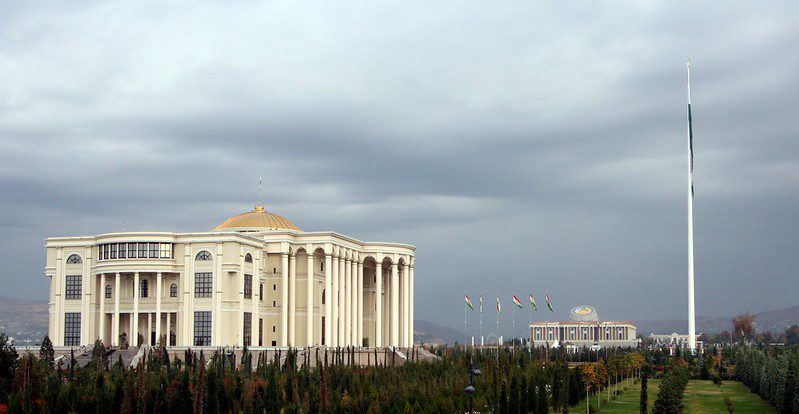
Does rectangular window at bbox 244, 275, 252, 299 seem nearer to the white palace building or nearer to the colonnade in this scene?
the white palace building

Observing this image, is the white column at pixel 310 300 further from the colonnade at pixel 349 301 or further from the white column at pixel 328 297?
the white column at pixel 328 297

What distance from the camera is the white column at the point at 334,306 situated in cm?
8121

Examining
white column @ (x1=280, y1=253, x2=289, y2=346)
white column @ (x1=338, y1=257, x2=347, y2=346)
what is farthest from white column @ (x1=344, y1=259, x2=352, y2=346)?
white column @ (x1=280, y1=253, x2=289, y2=346)

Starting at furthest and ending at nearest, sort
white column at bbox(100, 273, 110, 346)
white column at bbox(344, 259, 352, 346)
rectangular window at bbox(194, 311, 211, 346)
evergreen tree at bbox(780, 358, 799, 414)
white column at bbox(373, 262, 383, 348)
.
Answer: white column at bbox(373, 262, 383, 348) → white column at bbox(344, 259, 352, 346) → white column at bbox(100, 273, 110, 346) → rectangular window at bbox(194, 311, 211, 346) → evergreen tree at bbox(780, 358, 799, 414)

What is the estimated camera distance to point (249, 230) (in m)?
85.1

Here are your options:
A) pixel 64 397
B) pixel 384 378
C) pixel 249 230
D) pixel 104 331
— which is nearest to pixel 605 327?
pixel 249 230

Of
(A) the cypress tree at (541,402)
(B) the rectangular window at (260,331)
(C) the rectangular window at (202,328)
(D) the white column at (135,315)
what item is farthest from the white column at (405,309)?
(A) the cypress tree at (541,402)

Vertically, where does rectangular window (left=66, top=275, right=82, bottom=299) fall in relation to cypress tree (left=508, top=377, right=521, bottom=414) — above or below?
above

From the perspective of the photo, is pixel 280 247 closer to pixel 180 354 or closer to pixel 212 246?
pixel 212 246

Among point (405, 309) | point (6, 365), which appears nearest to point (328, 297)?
point (405, 309)

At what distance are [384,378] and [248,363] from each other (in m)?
11.2

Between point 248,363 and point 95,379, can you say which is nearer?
point 95,379

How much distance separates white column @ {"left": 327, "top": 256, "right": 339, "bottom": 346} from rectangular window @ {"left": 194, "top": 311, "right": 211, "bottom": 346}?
37.3ft

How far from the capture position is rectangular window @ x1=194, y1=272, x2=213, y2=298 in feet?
242
